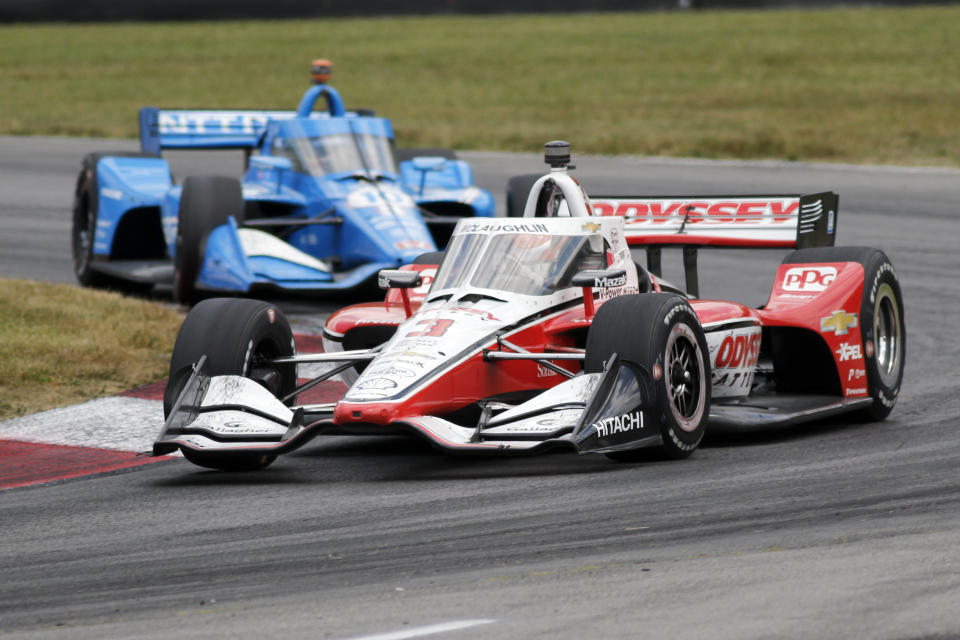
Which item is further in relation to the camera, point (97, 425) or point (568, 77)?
point (568, 77)

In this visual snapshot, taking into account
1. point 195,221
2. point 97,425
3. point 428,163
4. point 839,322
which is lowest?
point 97,425

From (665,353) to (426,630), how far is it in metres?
2.90

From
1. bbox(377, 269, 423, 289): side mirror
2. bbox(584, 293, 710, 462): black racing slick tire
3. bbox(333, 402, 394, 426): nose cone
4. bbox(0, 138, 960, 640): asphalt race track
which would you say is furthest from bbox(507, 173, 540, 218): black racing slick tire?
bbox(333, 402, 394, 426): nose cone

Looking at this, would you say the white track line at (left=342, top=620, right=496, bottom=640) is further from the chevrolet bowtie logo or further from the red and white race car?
the chevrolet bowtie logo

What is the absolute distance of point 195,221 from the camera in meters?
14.0

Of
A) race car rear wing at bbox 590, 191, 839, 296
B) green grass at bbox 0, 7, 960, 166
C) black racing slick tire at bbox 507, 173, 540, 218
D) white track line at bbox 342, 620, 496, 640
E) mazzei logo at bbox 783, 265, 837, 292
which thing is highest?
race car rear wing at bbox 590, 191, 839, 296

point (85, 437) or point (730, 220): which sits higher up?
point (730, 220)

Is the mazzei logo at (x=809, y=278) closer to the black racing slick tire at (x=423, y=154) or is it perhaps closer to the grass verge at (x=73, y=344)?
the grass verge at (x=73, y=344)

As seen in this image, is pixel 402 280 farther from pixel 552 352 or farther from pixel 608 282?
pixel 608 282

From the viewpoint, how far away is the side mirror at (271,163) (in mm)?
15156

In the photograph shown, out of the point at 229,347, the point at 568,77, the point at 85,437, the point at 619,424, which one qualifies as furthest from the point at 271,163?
the point at 568,77

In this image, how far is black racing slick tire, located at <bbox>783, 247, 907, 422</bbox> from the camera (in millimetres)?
9469

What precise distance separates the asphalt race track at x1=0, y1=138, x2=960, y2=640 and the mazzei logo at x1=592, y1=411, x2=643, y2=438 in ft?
0.73

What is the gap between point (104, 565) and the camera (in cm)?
630
